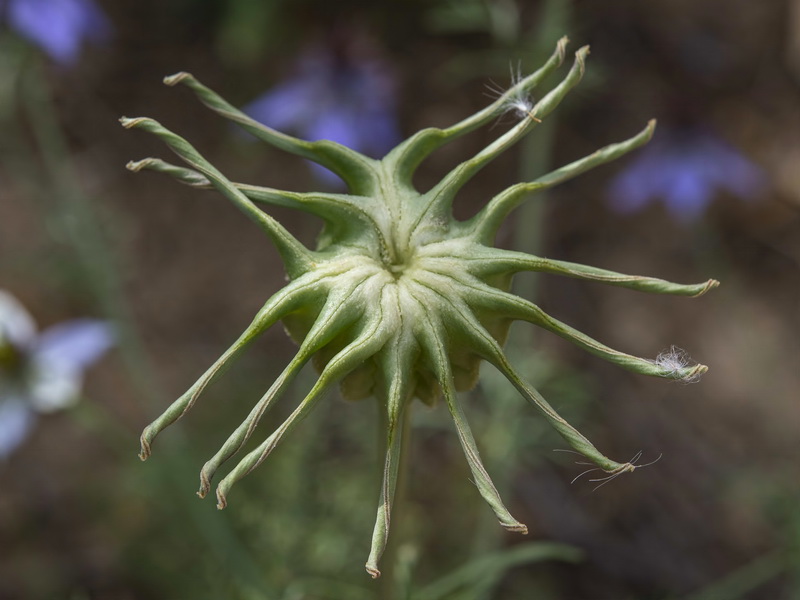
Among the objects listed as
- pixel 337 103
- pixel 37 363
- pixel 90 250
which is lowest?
pixel 37 363

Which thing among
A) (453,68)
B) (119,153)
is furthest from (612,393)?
(119,153)

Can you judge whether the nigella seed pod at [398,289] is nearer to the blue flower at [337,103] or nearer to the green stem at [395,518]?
the green stem at [395,518]

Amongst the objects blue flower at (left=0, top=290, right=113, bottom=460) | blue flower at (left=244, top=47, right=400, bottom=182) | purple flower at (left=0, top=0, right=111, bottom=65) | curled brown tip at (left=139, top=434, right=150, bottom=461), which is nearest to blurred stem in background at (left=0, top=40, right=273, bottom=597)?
blue flower at (left=0, top=290, right=113, bottom=460)

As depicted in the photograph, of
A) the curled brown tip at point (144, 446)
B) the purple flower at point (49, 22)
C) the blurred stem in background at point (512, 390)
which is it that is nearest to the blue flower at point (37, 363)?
the purple flower at point (49, 22)

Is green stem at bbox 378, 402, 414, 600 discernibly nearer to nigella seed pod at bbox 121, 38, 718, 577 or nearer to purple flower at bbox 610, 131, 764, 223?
nigella seed pod at bbox 121, 38, 718, 577

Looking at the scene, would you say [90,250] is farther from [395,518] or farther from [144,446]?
[144,446]

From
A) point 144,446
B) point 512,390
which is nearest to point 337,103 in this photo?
point 512,390
